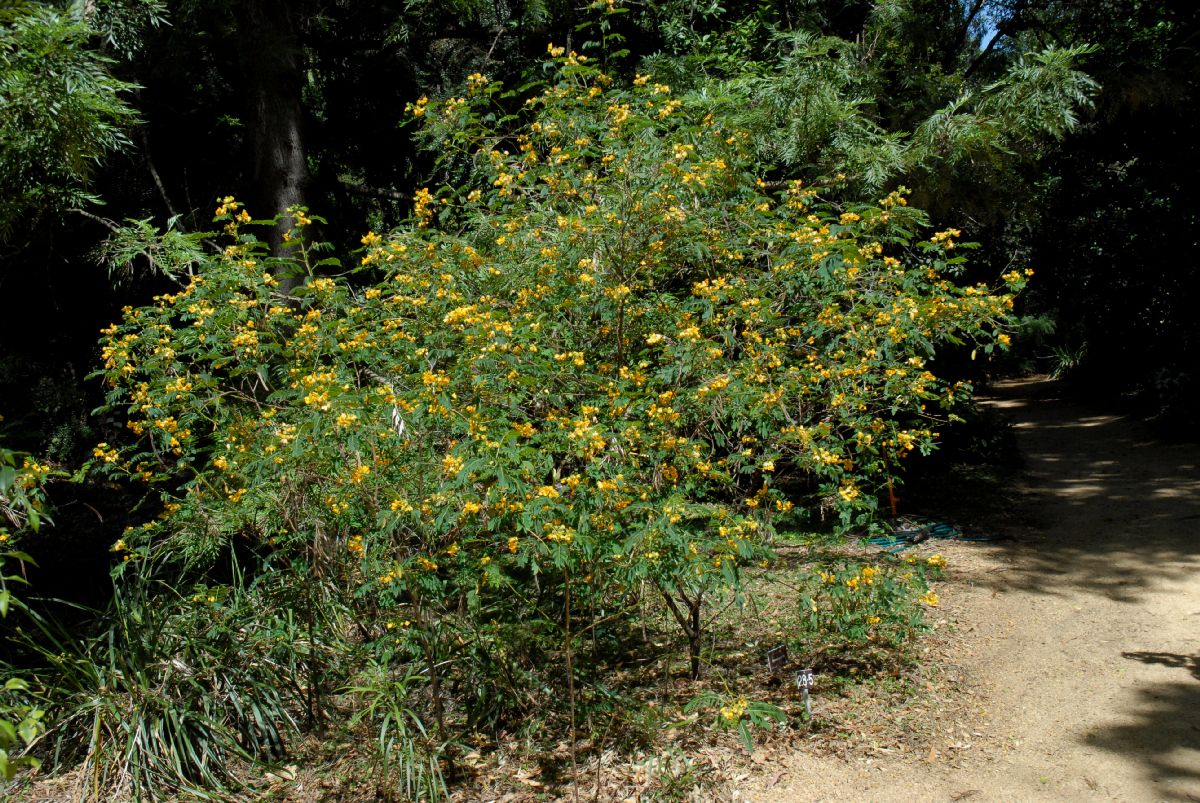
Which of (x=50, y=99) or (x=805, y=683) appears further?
(x=50, y=99)

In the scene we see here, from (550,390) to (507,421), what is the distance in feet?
1.44

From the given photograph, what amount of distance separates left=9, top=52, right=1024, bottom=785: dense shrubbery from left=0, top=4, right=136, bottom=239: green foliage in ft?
3.35

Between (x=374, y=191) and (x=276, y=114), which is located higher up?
(x=276, y=114)

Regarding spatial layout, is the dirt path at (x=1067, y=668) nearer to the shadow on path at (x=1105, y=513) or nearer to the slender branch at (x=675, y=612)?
the shadow on path at (x=1105, y=513)

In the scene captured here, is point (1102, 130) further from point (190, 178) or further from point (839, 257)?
point (190, 178)

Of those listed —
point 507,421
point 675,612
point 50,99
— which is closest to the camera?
point 507,421

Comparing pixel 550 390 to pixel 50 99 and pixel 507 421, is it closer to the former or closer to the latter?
pixel 507 421

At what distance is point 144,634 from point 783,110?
4.22 meters

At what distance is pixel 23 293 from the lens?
21.0ft

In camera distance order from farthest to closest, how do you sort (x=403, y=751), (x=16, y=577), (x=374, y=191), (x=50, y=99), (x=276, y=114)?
(x=374, y=191)
(x=276, y=114)
(x=50, y=99)
(x=403, y=751)
(x=16, y=577)

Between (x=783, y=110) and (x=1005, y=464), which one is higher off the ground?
(x=783, y=110)

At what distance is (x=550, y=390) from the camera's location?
332 centimetres

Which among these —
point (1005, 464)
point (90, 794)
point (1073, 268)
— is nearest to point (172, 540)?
point (90, 794)

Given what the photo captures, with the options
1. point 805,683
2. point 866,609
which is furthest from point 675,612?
point 866,609
